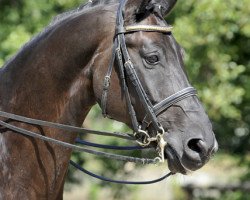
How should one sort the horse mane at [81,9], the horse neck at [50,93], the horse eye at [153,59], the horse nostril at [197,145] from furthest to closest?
the horse mane at [81,9] → the horse neck at [50,93] → the horse eye at [153,59] → the horse nostril at [197,145]

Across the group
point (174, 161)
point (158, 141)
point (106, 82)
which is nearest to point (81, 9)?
point (106, 82)

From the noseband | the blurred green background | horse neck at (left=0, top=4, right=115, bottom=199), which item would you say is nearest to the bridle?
the noseband

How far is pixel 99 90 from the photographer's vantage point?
141 inches

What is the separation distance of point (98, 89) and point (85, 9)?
1.67ft

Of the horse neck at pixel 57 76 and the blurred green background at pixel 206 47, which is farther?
the blurred green background at pixel 206 47

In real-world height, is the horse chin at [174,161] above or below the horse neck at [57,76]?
below

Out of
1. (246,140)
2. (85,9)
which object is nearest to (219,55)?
(246,140)

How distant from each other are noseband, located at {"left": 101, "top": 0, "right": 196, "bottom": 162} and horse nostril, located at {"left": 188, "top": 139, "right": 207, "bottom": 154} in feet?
0.44

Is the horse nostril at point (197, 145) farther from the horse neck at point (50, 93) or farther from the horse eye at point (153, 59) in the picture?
the horse neck at point (50, 93)

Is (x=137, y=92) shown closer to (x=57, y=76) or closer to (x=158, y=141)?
(x=158, y=141)

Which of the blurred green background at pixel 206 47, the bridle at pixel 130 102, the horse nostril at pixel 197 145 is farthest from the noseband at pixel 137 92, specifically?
the blurred green background at pixel 206 47

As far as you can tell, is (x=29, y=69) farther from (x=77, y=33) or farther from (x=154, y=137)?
(x=154, y=137)

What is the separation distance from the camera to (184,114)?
340cm

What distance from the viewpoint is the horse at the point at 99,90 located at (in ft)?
11.2
